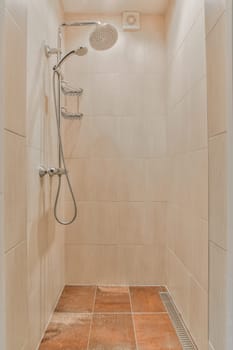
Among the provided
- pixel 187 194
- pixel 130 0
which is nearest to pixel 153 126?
pixel 187 194

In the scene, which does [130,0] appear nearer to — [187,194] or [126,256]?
[187,194]

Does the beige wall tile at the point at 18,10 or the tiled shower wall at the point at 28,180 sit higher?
the beige wall tile at the point at 18,10

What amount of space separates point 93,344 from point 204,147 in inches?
51.1

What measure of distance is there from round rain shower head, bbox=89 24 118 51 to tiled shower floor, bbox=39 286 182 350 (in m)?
1.94

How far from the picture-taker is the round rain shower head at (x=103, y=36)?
2.06 metres

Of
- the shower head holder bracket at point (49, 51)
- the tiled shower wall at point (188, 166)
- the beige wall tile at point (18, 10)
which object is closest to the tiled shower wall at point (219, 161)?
the beige wall tile at point (18, 10)

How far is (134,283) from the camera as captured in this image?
8.55ft

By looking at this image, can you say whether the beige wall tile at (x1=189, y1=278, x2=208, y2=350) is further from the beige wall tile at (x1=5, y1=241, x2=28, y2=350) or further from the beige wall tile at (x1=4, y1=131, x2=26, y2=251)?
the beige wall tile at (x1=4, y1=131, x2=26, y2=251)

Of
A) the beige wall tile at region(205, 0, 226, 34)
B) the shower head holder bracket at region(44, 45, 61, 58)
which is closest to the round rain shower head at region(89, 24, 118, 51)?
the shower head holder bracket at region(44, 45, 61, 58)

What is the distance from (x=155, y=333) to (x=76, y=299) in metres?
0.75

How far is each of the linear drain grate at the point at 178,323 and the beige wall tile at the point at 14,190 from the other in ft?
4.45

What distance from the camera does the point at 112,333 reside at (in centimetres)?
183

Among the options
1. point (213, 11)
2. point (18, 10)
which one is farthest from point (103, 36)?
point (213, 11)

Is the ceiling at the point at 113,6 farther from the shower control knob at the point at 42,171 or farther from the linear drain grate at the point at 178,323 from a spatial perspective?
the linear drain grate at the point at 178,323
